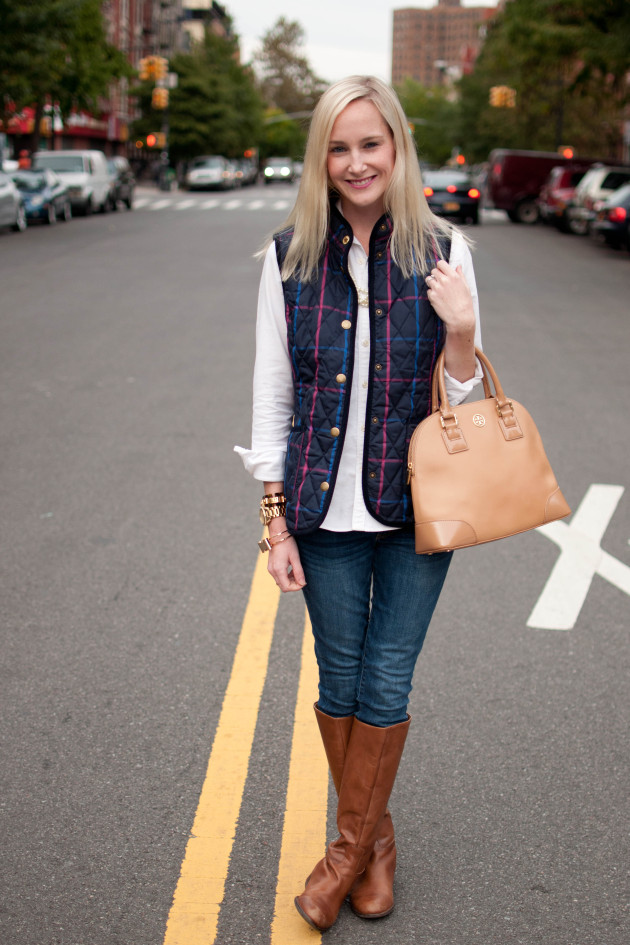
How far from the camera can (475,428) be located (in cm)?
231

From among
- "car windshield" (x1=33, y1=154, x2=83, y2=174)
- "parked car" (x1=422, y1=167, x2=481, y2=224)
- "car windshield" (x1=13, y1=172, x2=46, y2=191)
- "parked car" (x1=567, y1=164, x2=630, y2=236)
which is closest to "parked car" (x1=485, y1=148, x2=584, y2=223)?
"parked car" (x1=422, y1=167, x2=481, y2=224)

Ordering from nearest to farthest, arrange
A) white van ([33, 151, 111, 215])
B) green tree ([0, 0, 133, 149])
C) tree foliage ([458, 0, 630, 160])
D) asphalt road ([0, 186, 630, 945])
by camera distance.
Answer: asphalt road ([0, 186, 630, 945]), tree foliage ([458, 0, 630, 160]), green tree ([0, 0, 133, 149]), white van ([33, 151, 111, 215])

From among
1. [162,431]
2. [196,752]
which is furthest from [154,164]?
[196,752]

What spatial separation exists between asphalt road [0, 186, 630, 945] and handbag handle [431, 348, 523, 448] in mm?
1218

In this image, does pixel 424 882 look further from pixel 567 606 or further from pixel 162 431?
pixel 162 431

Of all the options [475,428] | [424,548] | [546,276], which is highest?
[475,428]

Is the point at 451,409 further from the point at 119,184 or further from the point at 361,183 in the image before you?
the point at 119,184

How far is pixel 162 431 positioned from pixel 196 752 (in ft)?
13.7

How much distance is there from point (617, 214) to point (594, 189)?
397cm

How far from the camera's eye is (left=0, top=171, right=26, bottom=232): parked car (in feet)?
70.6

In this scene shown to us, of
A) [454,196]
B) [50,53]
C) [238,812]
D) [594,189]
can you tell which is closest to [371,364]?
[238,812]

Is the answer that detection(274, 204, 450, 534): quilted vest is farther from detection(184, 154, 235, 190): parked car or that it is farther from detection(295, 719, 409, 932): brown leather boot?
detection(184, 154, 235, 190): parked car

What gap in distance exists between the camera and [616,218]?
2083 centimetres

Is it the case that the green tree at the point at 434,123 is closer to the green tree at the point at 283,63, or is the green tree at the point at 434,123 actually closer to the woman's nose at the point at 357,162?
the green tree at the point at 283,63
